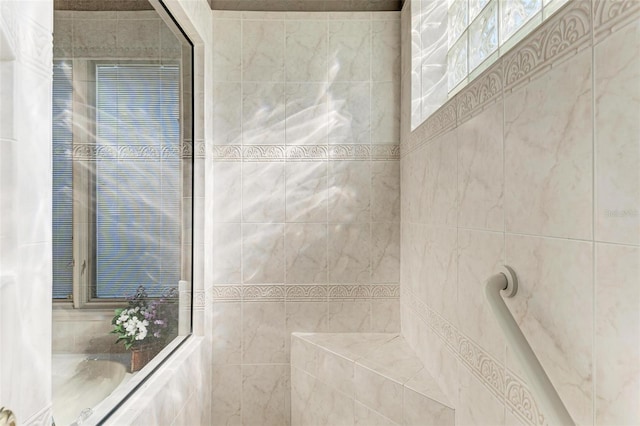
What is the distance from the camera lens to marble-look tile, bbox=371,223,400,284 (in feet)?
7.16

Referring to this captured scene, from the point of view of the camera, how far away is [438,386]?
5.00ft

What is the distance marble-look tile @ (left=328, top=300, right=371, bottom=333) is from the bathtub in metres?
1.13

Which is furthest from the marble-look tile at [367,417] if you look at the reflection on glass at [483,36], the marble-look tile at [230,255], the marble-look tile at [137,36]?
the marble-look tile at [137,36]

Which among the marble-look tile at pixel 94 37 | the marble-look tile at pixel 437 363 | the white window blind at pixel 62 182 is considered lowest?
the marble-look tile at pixel 437 363

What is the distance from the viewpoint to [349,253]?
218 cm

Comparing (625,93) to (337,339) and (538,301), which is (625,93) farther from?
(337,339)


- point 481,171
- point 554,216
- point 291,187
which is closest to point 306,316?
point 291,187

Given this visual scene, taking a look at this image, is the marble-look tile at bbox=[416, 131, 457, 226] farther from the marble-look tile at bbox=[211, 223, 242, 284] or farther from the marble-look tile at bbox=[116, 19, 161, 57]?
the marble-look tile at bbox=[116, 19, 161, 57]

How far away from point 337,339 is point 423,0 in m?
1.79

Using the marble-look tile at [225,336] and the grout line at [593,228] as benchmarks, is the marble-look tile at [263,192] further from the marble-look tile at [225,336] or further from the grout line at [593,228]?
the grout line at [593,228]

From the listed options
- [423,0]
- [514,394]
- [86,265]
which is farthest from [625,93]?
[423,0]

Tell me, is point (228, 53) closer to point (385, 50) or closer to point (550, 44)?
point (385, 50)

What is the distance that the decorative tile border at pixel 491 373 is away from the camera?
0.92 m

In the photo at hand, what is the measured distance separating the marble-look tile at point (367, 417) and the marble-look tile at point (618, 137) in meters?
1.28
